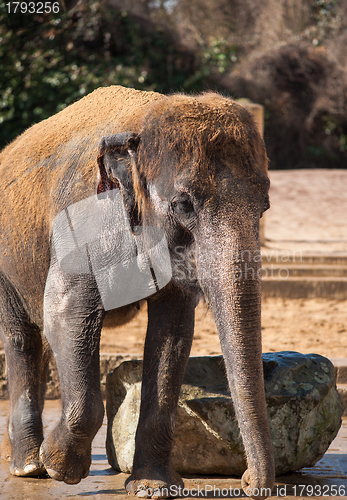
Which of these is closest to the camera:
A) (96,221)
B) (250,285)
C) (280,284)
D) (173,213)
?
(250,285)

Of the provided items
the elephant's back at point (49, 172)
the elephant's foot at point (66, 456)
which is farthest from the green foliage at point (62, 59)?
the elephant's foot at point (66, 456)

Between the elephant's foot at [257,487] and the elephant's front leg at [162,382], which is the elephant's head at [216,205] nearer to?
the elephant's foot at [257,487]

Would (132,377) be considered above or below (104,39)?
above

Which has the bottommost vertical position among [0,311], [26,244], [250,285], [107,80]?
[107,80]

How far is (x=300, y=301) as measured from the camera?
27.2ft

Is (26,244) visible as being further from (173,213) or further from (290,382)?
(290,382)

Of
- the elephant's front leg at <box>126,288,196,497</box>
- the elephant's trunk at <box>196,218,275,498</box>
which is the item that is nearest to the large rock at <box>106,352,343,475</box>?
the elephant's front leg at <box>126,288,196,497</box>

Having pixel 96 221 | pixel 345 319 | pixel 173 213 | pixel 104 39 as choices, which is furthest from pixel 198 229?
pixel 104 39

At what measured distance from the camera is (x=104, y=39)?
14.3 meters

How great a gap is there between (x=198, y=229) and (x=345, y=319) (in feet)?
18.2

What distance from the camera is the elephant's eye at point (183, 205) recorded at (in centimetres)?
244

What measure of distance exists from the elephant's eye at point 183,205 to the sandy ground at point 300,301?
0.58m

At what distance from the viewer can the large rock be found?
328 centimetres

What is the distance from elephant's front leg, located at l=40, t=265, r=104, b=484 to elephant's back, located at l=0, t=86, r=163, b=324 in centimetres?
30
